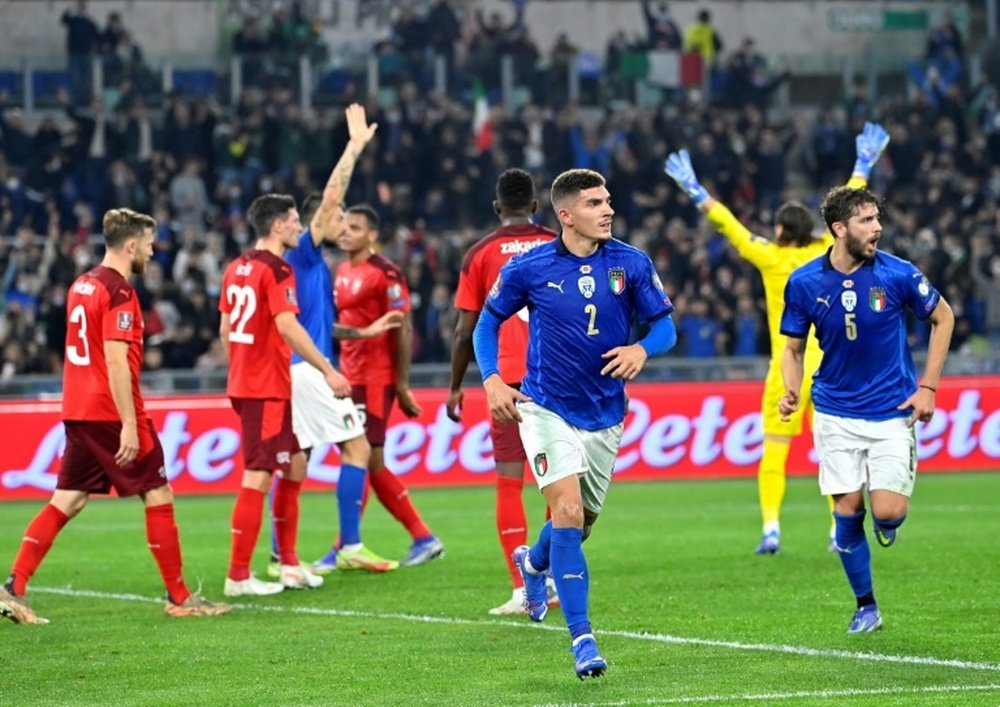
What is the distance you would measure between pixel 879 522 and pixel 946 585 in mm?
2107

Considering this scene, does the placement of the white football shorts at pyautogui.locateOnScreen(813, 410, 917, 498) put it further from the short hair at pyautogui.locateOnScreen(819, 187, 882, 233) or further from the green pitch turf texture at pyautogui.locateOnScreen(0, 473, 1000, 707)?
the short hair at pyautogui.locateOnScreen(819, 187, 882, 233)

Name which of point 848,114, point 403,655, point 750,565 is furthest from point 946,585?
point 848,114

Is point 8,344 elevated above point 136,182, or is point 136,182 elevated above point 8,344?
point 136,182

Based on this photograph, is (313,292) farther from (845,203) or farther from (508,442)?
(845,203)

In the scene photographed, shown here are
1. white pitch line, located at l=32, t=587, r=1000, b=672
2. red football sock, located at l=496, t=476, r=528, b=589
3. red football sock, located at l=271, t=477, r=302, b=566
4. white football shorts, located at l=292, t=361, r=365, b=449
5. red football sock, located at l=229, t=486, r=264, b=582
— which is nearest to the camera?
white pitch line, located at l=32, t=587, r=1000, b=672

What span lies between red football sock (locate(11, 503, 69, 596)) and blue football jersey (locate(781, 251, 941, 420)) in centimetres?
A: 420

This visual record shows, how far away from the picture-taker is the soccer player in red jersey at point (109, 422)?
990 centimetres

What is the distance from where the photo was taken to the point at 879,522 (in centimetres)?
888

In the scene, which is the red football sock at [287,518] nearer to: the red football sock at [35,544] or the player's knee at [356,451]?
the player's knee at [356,451]

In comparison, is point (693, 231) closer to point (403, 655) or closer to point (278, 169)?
point (278, 169)

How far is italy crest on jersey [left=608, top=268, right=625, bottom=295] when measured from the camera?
8117mm

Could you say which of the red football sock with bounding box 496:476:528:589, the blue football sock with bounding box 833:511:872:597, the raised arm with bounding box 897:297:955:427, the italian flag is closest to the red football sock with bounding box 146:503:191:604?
the red football sock with bounding box 496:476:528:589

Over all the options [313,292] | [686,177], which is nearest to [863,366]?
[686,177]

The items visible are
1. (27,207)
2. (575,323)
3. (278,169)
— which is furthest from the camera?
(278,169)
